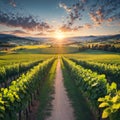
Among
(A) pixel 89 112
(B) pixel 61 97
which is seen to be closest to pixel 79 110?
(A) pixel 89 112

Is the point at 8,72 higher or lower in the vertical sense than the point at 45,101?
higher

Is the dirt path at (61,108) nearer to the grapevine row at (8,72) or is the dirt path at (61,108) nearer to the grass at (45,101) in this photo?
the grass at (45,101)

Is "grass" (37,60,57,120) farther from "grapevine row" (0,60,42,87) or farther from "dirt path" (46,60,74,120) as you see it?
"grapevine row" (0,60,42,87)

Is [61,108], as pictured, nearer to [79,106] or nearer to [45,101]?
[79,106]

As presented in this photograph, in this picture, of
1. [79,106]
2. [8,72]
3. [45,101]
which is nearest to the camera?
[79,106]

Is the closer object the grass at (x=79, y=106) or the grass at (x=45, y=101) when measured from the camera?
the grass at (x=79, y=106)

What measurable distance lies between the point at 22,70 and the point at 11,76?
724cm

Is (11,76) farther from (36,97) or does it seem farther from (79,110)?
(79,110)

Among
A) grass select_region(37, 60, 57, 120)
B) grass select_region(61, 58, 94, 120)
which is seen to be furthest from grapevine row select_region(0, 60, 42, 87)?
grass select_region(61, 58, 94, 120)

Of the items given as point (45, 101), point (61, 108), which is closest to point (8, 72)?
point (45, 101)

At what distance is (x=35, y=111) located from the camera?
2038cm

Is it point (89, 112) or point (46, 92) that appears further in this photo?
point (46, 92)

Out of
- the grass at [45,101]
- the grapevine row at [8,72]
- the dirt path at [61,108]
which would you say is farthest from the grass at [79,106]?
the grapevine row at [8,72]

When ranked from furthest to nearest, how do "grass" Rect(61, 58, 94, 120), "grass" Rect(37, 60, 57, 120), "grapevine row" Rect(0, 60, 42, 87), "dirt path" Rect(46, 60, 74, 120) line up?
"grapevine row" Rect(0, 60, 42, 87) → "grass" Rect(37, 60, 57, 120) → "grass" Rect(61, 58, 94, 120) → "dirt path" Rect(46, 60, 74, 120)
